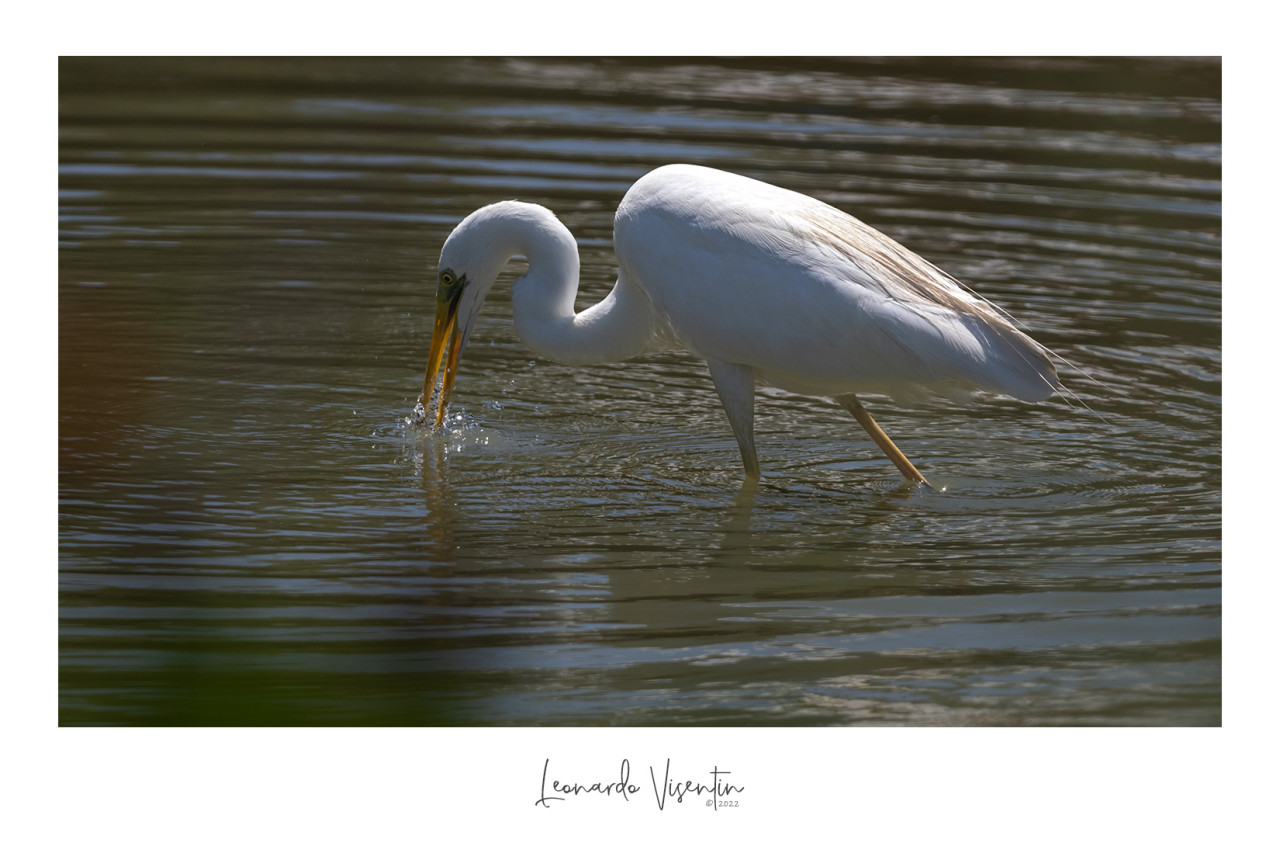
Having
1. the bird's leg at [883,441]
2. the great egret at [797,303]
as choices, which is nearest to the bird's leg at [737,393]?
the great egret at [797,303]

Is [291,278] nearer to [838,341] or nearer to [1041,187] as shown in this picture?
[838,341]

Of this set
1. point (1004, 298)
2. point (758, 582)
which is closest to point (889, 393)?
point (758, 582)

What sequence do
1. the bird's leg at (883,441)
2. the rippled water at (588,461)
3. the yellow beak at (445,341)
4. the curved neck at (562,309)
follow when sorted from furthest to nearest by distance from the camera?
the yellow beak at (445,341)
the curved neck at (562,309)
the bird's leg at (883,441)
the rippled water at (588,461)

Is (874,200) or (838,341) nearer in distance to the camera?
(838,341)

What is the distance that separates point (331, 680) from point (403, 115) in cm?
980

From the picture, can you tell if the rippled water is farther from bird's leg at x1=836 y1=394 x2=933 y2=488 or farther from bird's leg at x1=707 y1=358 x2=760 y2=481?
bird's leg at x1=707 y1=358 x2=760 y2=481

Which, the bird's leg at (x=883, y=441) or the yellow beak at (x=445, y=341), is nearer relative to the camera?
the bird's leg at (x=883, y=441)

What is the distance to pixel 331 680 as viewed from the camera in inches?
183

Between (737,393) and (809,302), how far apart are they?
1.83 feet

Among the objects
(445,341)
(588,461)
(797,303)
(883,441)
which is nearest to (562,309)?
(445,341)

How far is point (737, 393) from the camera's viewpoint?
649 cm

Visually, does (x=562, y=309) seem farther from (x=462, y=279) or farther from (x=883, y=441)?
(x=883, y=441)

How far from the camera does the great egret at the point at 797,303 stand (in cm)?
615

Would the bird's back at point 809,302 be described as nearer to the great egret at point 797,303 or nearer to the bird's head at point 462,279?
the great egret at point 797,303
